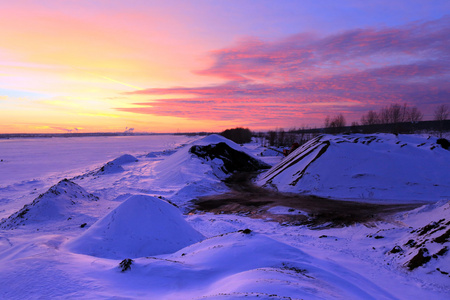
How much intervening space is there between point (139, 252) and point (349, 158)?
45.7ft

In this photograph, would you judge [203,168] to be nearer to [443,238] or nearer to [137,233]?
[137,233]

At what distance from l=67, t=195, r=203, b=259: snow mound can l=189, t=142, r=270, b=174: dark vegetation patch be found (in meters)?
15.4

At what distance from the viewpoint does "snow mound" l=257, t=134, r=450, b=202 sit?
1330 cm

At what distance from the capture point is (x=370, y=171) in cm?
1468

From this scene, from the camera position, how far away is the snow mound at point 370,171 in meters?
13.3

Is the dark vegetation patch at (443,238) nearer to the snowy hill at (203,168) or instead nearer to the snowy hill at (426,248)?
the snowy hill at (426,248)

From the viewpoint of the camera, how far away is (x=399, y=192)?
43.0 ft

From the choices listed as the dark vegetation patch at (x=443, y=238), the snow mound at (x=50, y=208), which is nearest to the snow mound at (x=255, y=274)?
the dark vegetation patch at (x=443, y=238)

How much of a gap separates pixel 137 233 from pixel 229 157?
18487 millimetres

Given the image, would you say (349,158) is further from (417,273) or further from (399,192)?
(417,273)

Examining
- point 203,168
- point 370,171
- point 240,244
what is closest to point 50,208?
point 240,244

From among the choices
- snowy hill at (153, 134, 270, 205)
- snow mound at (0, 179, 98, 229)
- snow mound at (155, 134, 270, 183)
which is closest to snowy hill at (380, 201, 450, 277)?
snowy hill at (153, 134, 270, 205)

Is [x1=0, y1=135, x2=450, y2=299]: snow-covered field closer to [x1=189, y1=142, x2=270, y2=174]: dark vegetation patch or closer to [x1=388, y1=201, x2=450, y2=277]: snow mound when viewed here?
[x1=388, y1=201, x2=450, y2=277]: snow mound

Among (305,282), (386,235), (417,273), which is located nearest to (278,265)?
(305,282)
